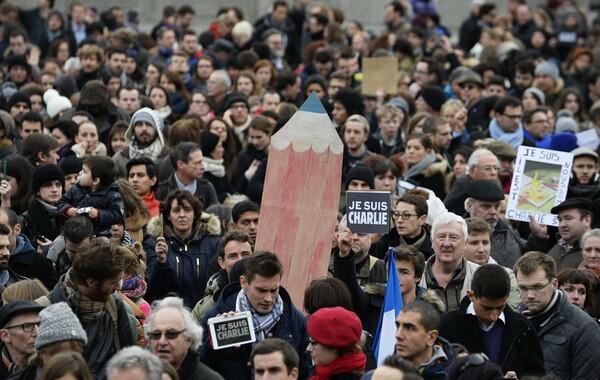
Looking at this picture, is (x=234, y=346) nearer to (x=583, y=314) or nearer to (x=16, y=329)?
(x=16, y=329)

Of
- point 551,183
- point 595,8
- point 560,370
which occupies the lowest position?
point 560,370

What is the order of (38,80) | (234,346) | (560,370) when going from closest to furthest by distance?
(234,346) < (560,370) < (38,80)

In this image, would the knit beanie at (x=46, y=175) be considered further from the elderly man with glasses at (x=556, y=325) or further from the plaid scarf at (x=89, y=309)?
the elderly man with glasses at (x=556, y=325)

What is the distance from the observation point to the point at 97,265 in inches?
347

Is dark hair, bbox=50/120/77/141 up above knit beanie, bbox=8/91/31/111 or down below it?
below

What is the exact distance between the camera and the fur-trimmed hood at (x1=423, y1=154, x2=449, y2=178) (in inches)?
571

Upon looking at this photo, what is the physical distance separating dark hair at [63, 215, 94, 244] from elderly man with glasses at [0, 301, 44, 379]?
6.44ft

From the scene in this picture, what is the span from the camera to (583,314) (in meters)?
9.90

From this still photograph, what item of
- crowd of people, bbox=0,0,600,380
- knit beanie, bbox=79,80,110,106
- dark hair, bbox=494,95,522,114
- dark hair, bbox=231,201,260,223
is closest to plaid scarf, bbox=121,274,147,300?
crowd of people, bbox=0,0,600,380

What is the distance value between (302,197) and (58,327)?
2.69 m

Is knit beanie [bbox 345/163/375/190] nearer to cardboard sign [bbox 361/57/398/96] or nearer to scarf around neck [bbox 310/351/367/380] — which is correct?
scarf around neck [bbox 310/351/367/380]

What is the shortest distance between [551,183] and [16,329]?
5.94 meters

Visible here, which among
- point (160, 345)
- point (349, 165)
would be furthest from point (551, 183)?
point (160, 345)

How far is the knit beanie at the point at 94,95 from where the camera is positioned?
16109mm
